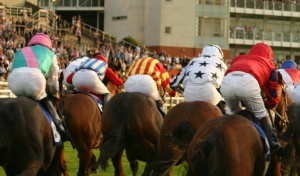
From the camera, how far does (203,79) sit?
10.2 metres

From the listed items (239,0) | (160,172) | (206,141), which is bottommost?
(160,172)

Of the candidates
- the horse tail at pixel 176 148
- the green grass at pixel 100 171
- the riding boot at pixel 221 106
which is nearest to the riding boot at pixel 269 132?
the horse tail at pixel 176 148

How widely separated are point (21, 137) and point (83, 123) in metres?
2.98

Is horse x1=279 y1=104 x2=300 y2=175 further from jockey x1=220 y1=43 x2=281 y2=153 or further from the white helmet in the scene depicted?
the white helmet

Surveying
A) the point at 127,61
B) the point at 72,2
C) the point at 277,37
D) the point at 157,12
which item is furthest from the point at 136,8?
the point at 127,61

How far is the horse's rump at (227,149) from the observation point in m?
7.31

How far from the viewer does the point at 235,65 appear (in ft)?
28.1

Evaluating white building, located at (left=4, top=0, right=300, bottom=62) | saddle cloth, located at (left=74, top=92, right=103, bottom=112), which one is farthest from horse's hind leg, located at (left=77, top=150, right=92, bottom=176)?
white building, located at (left=4, top=0, right=300, bottom=62)

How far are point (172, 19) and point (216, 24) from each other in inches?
185

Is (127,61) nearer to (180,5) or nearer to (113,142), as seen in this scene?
(180,5)

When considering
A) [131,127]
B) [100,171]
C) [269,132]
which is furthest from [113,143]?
[269,132]

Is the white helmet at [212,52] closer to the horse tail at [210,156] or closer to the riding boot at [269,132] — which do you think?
the riding boot at [269,132]

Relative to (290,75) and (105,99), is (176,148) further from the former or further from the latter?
(290,75)

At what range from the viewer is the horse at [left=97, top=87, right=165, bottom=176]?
34.3 ft
